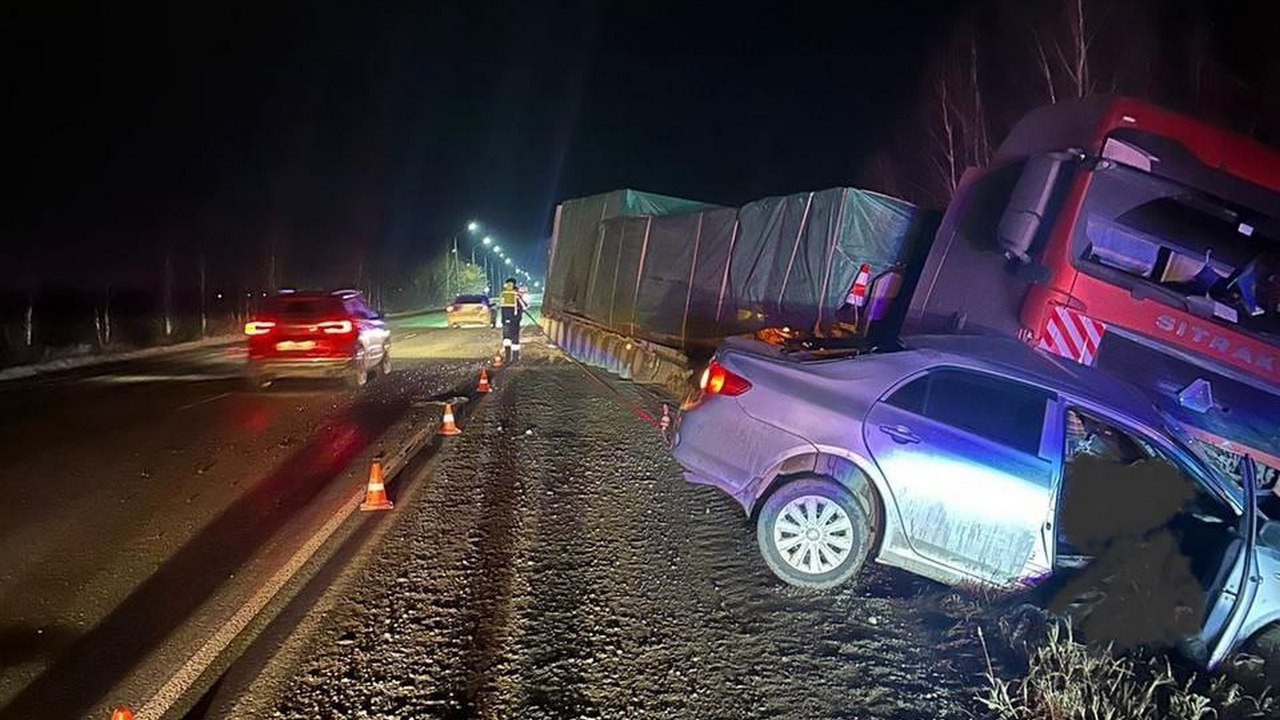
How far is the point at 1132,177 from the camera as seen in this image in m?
7.29

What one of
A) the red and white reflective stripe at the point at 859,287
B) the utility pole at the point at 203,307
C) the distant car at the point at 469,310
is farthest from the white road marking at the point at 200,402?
the distant car at the point at 469,310

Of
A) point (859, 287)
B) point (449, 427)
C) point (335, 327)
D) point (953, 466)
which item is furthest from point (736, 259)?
point (953, 466)

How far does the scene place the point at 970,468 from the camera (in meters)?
4.88

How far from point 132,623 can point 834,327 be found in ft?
26.4

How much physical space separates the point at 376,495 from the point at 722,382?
3049 millimetres

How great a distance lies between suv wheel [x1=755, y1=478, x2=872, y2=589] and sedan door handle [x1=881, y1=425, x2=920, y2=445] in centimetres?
44

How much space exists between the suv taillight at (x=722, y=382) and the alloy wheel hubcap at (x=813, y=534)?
84cm

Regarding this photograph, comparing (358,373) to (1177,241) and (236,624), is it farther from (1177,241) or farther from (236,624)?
(1177,241)

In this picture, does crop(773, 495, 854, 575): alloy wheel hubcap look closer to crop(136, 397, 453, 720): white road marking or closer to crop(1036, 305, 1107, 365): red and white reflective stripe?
crop(136, 397, 453, 720): white road marking

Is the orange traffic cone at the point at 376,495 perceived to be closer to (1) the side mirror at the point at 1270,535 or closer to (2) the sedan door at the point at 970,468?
(2) the sedan door at the point at 970,468

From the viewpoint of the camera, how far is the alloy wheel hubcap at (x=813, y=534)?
16.8 feet

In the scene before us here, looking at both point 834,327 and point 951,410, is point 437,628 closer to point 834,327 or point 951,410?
point 951,410

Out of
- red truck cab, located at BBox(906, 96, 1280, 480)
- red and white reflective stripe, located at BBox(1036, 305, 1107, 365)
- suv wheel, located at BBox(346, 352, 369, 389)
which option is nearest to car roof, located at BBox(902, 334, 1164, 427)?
red and white reflective stripe, located at BBox(1036, 305, 1107, 365)

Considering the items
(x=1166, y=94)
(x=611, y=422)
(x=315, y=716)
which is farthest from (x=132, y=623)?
(x=1166, y=94)
